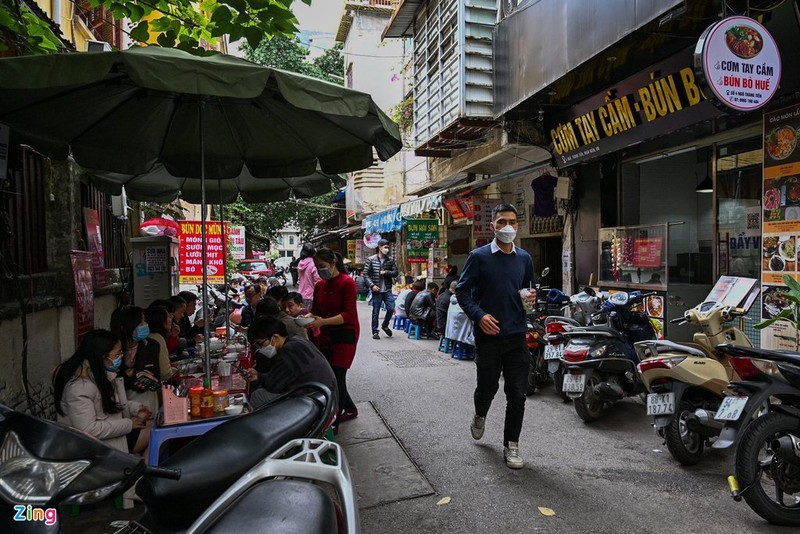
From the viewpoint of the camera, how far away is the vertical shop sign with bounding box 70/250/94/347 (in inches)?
208

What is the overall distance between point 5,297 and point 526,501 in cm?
429

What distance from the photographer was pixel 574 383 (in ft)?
17.0

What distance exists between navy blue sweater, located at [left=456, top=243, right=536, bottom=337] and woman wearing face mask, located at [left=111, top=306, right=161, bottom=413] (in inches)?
99.0

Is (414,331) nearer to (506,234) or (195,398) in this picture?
(506,234)

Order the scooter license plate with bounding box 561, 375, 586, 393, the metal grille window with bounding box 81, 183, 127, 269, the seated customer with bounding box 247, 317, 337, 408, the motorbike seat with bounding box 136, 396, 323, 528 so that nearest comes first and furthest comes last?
the motorbike seat with bounding box 136, 396, 323, 528 → the seated customer with bounding box 247, 317, 337, 408 → the scooter license plate with bounding box 561, 375, 586, 393 → the metal grille window with bounding box 81, 183, 127, 269

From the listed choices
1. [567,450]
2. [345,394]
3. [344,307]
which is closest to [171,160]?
[344,307]

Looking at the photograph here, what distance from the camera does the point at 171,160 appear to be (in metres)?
5.17

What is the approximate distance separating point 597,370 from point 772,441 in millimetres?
2172

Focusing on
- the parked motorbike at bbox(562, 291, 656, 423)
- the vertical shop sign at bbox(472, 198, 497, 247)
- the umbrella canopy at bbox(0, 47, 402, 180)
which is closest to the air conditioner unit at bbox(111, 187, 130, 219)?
the umbrella canopy at bbox(0, 47, 402, 180)

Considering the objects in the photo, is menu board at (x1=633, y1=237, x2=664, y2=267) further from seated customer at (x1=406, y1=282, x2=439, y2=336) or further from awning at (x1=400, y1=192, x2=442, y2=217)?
awning at (x1=400, y1=192, x2=442, y2=217)

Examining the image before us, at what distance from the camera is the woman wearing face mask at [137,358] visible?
387cm

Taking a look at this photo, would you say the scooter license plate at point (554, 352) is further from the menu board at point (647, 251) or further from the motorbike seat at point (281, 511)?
the motorbike seat at point (281, 511)

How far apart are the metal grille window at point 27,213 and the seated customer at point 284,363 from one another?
220 cm

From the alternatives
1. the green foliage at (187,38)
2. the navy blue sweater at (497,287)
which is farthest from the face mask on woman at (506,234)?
the green foliage at (187,38)
